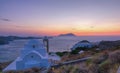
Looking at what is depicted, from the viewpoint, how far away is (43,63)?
18.7 metres

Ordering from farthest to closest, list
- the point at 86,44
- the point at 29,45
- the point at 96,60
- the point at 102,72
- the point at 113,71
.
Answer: the point at 86,44
the point at 29,45
the point at 96,60
the point at 102,72
the point at 113,71

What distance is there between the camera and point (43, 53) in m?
21.7

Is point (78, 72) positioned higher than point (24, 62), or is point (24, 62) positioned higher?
point (78, 72)

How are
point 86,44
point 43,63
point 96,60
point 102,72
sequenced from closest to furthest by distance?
point 102,72 < point 96,60 < point 43,63 < point 86,44

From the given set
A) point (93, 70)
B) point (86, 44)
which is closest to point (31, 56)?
point (93, 70)

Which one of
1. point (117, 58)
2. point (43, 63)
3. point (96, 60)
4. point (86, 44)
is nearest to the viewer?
point (117, 58)

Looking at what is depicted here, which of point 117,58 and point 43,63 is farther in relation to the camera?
point 43,63

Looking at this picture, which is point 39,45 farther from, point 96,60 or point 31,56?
point 96,60

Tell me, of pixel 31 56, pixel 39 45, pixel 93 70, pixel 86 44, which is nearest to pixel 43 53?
pixel 39 45

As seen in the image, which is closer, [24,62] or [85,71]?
[85,71]

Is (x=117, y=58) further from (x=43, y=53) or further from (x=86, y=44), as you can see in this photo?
(x=86, y=44)

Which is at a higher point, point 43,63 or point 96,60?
point 96,60

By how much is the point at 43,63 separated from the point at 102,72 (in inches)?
532

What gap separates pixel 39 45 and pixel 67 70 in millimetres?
15240
